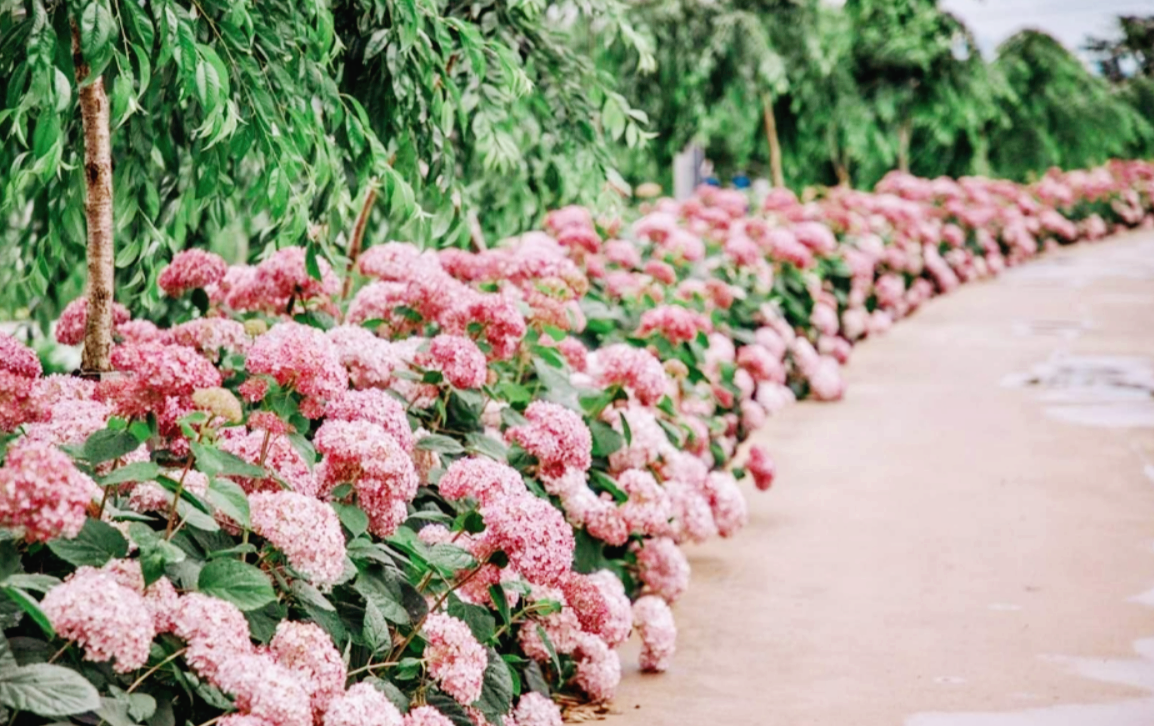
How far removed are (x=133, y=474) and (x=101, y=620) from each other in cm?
29

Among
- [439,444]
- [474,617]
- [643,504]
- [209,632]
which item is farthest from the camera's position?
[643,504]

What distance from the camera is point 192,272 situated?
10.9 feet

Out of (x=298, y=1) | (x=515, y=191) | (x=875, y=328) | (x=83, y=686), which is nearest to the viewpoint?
(x=83, y=686)

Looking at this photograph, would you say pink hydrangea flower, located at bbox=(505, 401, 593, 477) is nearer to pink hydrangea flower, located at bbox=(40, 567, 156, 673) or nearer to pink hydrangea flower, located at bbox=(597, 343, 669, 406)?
pink hydrangea flower, located at bbox=(597, 343, 669, 406)

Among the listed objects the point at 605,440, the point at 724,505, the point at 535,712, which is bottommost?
the point at 724,505

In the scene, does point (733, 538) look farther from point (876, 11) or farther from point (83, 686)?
point (876, 11)

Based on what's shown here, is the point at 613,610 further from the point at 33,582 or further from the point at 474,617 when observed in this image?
the point at 33,582

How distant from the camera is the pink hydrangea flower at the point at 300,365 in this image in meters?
2.55

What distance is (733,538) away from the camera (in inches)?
189

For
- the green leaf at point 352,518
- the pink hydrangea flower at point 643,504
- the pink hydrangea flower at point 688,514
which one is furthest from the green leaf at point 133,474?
the pink hydrangea flower at point 688,514

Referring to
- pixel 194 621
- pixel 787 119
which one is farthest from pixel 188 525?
pixel 787 119

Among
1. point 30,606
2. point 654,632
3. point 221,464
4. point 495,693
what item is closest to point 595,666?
point 654,632

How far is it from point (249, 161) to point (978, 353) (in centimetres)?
542

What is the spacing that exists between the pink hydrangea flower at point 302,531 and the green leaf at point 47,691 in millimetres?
456
